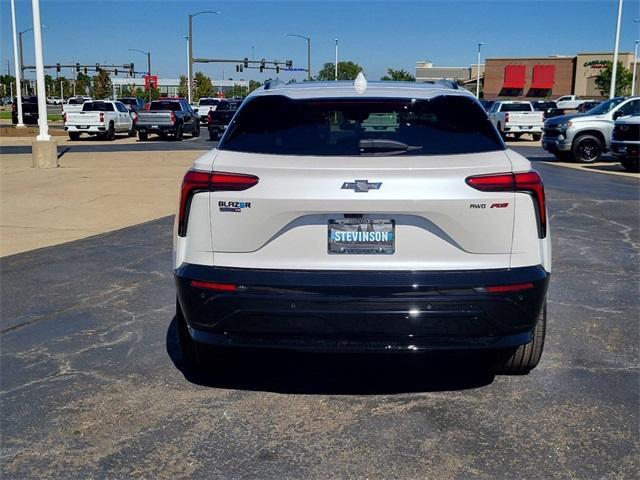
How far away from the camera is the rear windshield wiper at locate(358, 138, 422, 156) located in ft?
12.6

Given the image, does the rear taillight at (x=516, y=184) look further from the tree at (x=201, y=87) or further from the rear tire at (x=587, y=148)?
the tree at (x=201, y=87)

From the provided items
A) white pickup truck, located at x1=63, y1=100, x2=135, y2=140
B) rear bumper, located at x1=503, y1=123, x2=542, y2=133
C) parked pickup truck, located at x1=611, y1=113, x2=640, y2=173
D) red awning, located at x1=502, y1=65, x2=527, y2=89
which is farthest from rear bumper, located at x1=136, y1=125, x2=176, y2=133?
red awning, located at x1=502, y1=65, x2=527, y2=89

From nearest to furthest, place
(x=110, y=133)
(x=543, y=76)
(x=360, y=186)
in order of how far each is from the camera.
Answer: (x=360, y=186)
(x=110, y=133)
(x=543, y=76)

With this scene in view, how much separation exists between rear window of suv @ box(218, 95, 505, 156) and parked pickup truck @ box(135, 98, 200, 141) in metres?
30.7

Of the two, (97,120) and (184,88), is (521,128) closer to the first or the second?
(97,120)

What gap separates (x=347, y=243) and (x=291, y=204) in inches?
13.8

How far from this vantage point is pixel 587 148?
72.1 feet

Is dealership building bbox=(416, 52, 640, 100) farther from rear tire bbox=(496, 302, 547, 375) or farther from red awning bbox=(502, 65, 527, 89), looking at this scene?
rear tire bbox=(496, 302, 547, 375)

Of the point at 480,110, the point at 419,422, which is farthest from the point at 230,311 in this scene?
the point at 480,110

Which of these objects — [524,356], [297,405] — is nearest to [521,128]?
[524,356]

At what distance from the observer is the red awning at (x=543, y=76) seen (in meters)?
90.5

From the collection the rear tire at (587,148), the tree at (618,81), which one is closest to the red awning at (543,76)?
the tree at (618,81)

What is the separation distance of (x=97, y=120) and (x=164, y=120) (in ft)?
9.85

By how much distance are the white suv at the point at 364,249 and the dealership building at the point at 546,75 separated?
9121 cm
